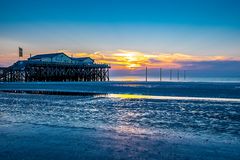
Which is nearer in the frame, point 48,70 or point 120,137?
point 120,137

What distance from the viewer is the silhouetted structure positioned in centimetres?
7281

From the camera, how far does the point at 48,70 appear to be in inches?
2975

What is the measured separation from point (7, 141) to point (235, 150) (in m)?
6.94

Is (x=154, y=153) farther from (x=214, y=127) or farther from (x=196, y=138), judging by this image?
(x=214, y=127)

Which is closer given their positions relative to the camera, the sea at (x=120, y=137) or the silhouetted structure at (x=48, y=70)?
the sea at (x=120, y=137)

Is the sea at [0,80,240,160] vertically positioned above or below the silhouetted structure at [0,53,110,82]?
below

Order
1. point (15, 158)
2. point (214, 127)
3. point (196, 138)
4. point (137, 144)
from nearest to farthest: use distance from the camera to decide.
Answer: point (15, 158)
point (137, 144)
point (196, 138)
point (214, 127)

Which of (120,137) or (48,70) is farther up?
(48,70)

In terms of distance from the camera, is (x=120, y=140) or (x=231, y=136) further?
(x=231, y=136)

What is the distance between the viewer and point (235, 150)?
316 inches

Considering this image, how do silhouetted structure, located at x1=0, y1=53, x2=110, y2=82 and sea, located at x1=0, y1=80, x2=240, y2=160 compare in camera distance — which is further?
silhouetted structure, located at x1=0, y1=53, x2=110, y2=82

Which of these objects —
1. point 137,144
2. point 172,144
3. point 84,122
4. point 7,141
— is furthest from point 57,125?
point 172,144

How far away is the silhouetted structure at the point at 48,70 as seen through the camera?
72.8m

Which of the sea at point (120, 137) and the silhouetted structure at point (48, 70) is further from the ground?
the silhouetted structure at point (48, 70)
